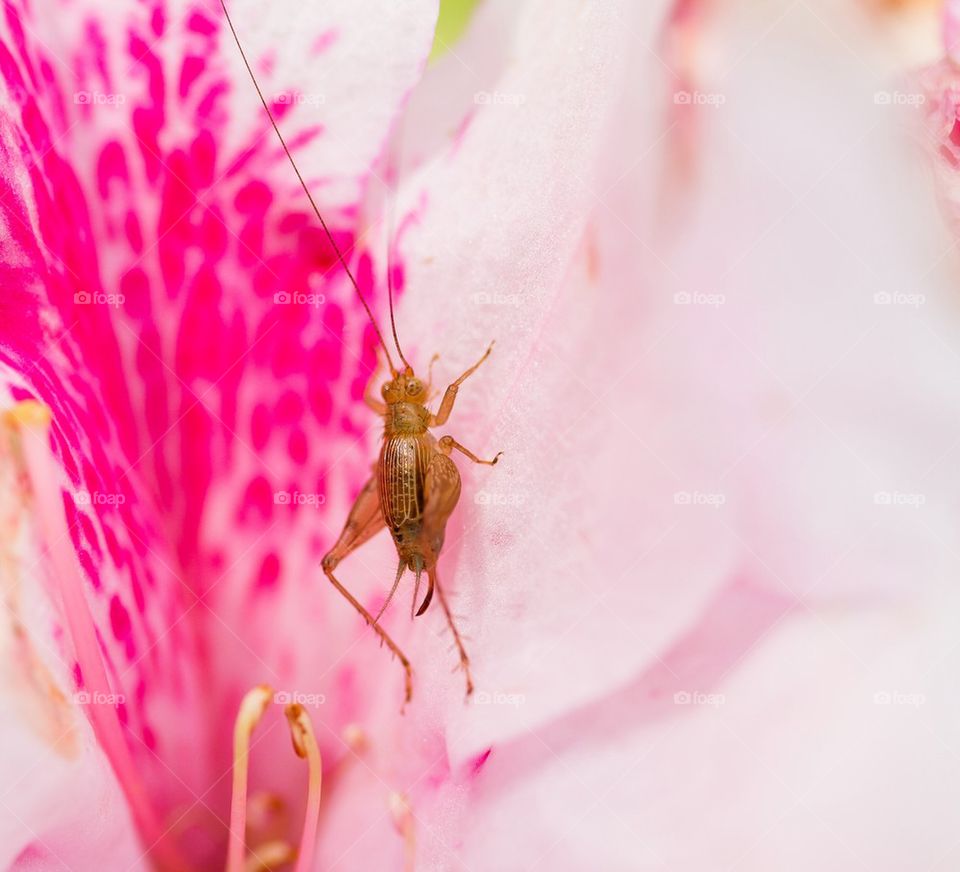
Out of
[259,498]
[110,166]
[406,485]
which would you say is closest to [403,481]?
[406,485]

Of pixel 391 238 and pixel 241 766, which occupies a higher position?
pixel 391 238

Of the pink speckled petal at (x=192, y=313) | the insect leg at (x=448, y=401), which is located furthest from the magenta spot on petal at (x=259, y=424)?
the insect leg at (x=448, y=401)

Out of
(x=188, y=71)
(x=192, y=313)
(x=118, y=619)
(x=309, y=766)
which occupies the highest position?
(x=188, y=71)

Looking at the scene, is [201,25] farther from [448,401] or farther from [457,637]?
[457,637]

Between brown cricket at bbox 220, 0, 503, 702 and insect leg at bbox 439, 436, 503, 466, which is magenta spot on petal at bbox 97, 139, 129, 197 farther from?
insect leg at bbox 439, 436, 503, 466

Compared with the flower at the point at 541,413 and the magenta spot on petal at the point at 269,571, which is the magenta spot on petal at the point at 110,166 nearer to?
the flower at the point at 541,413

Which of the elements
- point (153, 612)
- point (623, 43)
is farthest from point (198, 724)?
point (623, 43)
